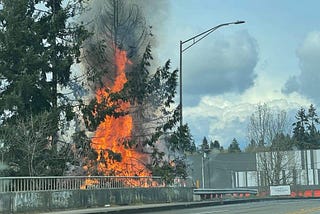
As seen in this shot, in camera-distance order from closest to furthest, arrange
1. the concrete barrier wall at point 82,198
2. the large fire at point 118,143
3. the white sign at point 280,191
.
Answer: the concrete barrier wall at point 82,198 → the large fire at point 118,143 → the white sign at point 280,191

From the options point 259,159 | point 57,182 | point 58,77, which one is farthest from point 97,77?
point 259,159

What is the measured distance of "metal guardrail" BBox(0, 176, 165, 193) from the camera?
20.6 meters

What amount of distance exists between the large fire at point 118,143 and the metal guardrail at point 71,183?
5.77 meters

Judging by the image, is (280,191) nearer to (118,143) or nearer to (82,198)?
(118,143)

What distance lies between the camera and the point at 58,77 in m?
33.3

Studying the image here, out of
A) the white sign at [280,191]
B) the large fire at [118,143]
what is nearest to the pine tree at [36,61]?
the large fire at [118,143]

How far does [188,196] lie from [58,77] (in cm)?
1064

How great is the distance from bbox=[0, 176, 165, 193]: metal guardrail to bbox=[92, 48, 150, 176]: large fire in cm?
577

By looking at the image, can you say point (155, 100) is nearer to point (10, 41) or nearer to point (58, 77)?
point (58, 77)

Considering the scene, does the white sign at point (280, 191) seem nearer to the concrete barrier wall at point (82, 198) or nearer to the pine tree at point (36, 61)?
the concrete barrier wall at point (82, 198)

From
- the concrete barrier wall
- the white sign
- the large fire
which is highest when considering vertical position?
the large fire

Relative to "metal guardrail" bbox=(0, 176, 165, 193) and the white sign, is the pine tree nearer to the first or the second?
"metal guardrail" bbox=(0, 176, 165, 193)

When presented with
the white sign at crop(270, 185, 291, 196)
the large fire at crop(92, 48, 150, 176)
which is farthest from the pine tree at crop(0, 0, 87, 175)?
the white sign at crop(270, 185, 291, 196)

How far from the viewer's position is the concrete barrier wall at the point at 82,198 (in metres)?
20.3
